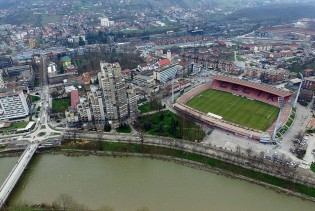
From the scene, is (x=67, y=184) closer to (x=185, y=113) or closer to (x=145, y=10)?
(x=185, y=113)

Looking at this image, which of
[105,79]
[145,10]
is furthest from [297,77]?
[145,10]

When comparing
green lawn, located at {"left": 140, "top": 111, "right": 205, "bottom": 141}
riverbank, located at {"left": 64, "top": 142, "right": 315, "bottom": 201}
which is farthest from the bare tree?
green lawn, located at {"left": 140, "top": 111, "right": 205, "bottom": 141}

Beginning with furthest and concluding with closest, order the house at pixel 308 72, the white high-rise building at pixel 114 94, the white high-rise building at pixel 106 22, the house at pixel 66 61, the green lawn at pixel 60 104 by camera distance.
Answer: the white high-rise building at pixel 106 22, the house at pixel 66 61, the house at pixel 308 72, the green lawn at pixel 60 104, the white high-rise building at pixel 114 94

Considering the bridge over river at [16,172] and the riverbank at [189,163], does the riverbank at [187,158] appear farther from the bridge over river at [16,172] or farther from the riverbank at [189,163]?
the bridge over river at [16,172]

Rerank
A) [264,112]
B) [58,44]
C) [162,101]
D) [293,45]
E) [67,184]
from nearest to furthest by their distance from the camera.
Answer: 1. [67,184]
2. [264,112]
3. [162,101]
4. [293,45]
5. [58,44]

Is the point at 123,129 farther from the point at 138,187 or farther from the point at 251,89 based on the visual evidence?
the point at 251,89

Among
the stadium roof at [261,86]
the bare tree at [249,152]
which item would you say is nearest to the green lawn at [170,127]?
the bare tree at [249,152]
